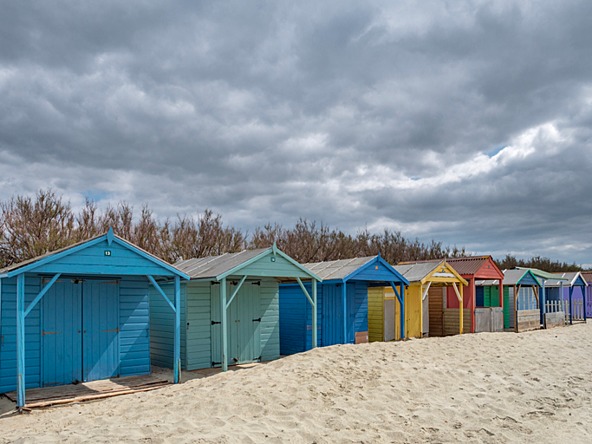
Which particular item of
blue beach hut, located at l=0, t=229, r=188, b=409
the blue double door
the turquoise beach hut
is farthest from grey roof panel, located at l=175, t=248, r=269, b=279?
the blue double door

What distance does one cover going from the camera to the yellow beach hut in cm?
1945

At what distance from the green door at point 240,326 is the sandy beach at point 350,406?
158 cm

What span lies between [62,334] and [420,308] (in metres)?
12.8

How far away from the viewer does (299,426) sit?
8500 millimetres

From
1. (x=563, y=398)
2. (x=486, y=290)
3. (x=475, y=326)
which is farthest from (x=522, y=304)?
(x=563, y=398)

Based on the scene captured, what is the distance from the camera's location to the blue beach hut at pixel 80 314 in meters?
10.7

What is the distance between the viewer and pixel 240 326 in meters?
15.4

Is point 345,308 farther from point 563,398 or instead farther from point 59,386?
point 59,386

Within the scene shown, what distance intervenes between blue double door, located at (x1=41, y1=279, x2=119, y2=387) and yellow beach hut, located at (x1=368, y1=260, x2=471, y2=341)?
9.54m

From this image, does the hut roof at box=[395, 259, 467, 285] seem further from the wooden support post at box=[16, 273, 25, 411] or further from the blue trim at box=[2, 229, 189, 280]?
the wooden support post at box=[16, 273, 25, 411]

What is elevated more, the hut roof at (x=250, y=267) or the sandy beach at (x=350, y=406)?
the hut roof at (x=250, y=267)

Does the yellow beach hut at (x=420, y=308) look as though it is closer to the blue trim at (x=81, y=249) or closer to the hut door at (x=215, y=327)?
the hut door at (x=215, y=327)

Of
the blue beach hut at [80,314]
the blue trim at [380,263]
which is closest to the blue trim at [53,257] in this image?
the blue beach hut at [80,314]

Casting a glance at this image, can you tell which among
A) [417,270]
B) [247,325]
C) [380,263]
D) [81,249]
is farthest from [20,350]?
[417,270]
